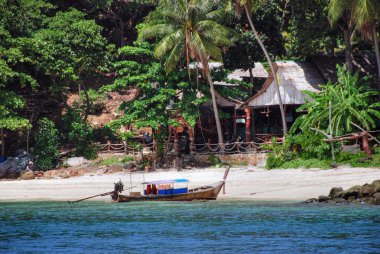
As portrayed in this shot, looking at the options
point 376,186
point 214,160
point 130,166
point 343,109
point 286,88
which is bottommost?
point 376,186

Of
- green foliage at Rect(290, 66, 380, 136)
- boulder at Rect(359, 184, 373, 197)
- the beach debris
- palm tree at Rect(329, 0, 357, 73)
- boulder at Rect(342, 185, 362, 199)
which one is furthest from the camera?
palm tree at Rect(329, 0, 357, 73)

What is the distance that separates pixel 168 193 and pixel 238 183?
4.15 metres

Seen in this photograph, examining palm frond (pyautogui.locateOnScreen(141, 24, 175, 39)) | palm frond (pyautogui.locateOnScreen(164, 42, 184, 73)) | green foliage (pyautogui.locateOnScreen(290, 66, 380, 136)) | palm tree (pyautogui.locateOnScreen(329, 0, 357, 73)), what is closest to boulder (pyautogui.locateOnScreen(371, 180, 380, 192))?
green foliage (pyautogui.locateOnScreen(290, 66, 380, 136))

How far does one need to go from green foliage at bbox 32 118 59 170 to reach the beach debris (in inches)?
738

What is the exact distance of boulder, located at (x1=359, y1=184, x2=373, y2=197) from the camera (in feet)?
103

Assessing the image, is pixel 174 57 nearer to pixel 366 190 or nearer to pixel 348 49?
pixel 348 49

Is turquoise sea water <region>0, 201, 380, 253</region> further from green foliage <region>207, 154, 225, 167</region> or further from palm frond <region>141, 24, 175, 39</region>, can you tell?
palm frond <region>141, 24, 175, 39</region>

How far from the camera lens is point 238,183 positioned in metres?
37.1

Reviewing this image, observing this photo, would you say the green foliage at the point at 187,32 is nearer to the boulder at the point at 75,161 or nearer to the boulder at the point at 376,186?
the boulder at the point at 75,161

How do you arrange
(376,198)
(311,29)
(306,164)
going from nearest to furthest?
(376,198)
(306,164)
(311,29)

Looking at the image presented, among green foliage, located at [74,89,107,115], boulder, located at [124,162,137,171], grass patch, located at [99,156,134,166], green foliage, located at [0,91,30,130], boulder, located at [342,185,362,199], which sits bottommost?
boulder, located at [342,185,362,199]

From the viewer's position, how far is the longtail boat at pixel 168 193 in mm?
34122

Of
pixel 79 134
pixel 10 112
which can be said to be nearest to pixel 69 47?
pixel 79 134

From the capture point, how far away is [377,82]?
152ft
